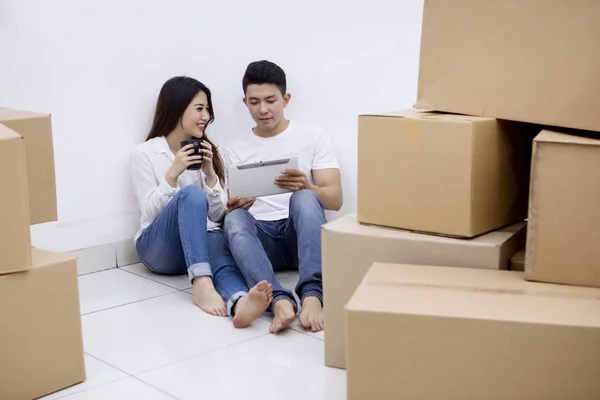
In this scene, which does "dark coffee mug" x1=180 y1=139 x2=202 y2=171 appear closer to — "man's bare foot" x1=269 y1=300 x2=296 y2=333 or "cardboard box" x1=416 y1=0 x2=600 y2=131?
"man's bare foot" x1=269 y1=300 x2=296 y2=333

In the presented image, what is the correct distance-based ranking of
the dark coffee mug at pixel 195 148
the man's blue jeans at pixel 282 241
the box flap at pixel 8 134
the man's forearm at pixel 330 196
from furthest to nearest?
the man's forearm at pixel 330 196 → the dark coffee mug at pixel 195 148 → the man's blue jeans at pixel 282 241 → the box flap at pixel 8 134

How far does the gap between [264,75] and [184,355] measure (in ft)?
3.23

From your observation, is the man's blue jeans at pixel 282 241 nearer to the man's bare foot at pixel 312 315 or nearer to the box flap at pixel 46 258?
the man's bare foot at pixel 312 315

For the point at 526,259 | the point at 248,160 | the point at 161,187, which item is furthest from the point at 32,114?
the point at 526,259

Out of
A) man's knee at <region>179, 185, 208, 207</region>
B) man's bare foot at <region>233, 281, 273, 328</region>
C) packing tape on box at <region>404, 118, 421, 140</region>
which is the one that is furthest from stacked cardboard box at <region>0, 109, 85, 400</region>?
packing tape on box at <region>404, 118, 421, 140</region>

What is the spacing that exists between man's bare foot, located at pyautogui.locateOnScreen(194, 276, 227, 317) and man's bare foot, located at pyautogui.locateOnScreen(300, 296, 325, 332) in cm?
24

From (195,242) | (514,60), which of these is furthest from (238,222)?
(514,60)

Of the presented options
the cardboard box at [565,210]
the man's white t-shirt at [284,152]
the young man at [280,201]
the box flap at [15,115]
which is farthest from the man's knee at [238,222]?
the cardboard box at [565,210]

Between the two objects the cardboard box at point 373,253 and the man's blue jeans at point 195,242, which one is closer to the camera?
the cardboard box at point 373,253

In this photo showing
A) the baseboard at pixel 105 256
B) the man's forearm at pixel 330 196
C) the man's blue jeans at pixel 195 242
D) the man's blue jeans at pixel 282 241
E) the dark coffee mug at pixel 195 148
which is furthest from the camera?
the baseboard at pixel 105 256

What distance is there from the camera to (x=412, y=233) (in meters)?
1.72

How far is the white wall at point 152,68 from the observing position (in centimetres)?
249

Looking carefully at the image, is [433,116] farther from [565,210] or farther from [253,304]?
[253,304]

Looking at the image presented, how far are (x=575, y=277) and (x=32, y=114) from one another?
1229mm
